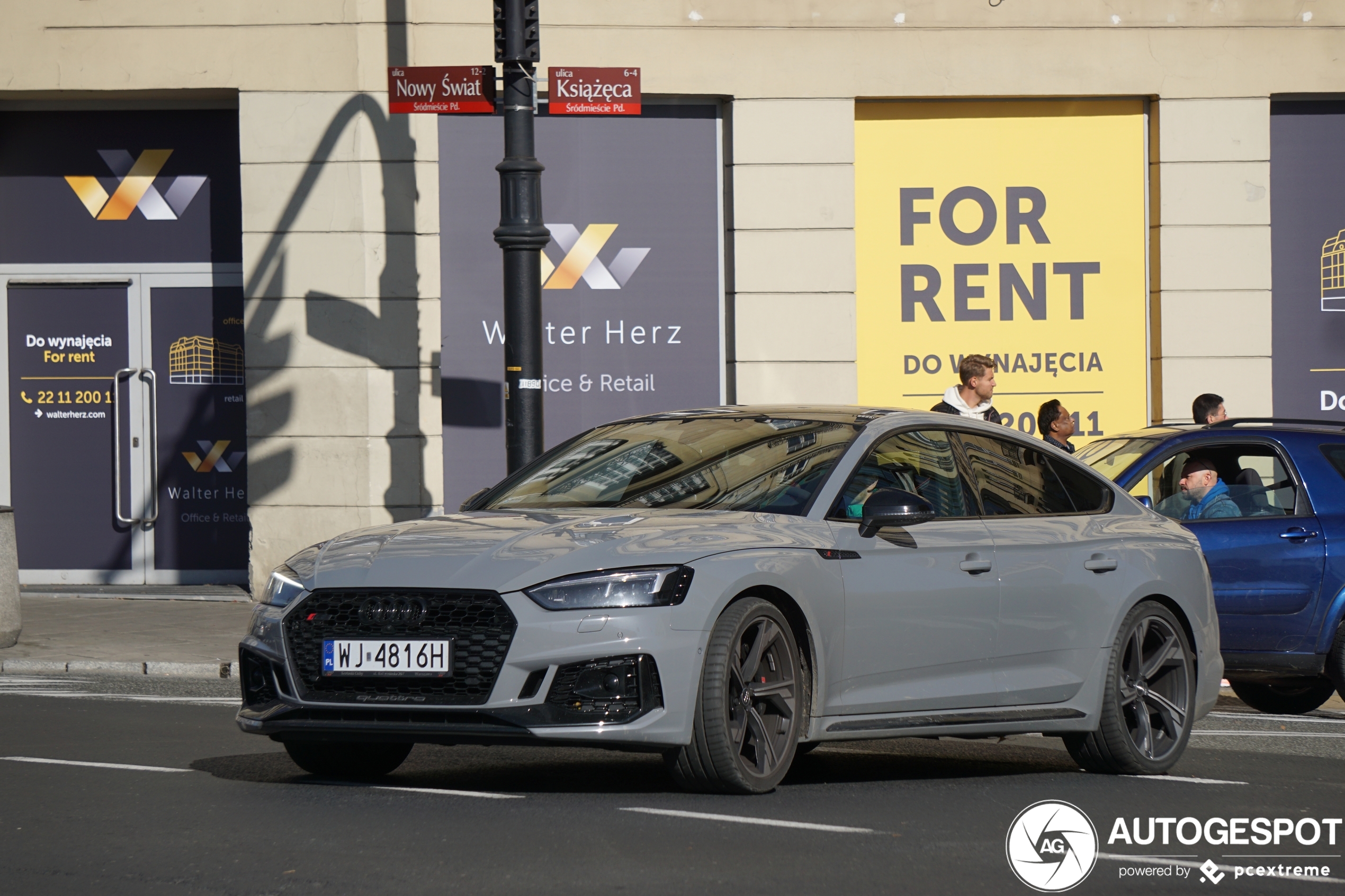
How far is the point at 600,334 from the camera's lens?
16.8m

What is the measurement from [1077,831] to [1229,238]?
1209 centimetres

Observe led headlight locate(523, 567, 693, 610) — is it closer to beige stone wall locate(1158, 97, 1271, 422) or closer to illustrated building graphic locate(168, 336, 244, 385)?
beige stone wall locate(1158, 97, 1271, 422)

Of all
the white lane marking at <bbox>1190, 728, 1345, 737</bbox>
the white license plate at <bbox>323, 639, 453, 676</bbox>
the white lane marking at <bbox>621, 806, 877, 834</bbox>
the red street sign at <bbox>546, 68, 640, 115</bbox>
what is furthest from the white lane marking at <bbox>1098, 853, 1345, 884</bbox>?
the red street sign at <bbox>546, 68, 640, 115</bbox>

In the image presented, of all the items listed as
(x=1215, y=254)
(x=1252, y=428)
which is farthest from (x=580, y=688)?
(x=1215, y=254)

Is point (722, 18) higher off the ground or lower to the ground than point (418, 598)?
higher

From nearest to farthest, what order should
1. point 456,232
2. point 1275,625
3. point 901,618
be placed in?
point 901,618, point 1275,625, point 456,232

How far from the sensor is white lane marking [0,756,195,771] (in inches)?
283

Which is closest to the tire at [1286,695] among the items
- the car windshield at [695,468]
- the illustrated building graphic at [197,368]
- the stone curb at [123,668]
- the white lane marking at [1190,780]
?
the white lane marking at [1190,780]

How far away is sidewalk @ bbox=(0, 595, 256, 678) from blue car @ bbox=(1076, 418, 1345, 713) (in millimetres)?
5698

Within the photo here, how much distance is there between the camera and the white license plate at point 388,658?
19.5 ft

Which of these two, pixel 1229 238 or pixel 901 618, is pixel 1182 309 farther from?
pixel 901 618

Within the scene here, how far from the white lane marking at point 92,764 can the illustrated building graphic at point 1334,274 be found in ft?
42.9

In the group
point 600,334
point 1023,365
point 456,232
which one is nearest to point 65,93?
point 456,232

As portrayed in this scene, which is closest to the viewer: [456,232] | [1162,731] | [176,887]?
[176,887]
